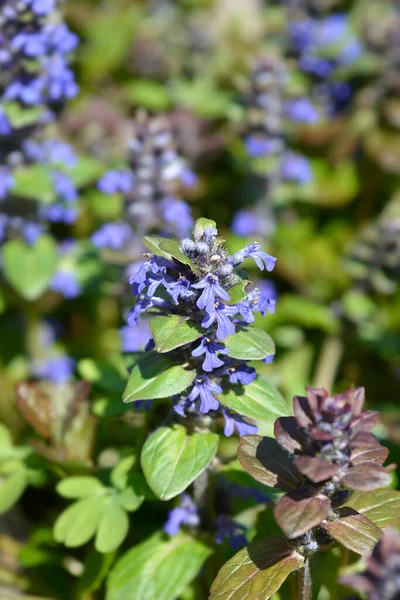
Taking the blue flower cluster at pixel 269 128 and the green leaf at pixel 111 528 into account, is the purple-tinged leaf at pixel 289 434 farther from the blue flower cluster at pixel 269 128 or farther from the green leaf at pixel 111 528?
the blue flower cluster at pixel 269 128

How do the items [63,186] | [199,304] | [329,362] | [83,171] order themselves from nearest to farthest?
[199,304] < [63,186] < [83,171] < [329,362]

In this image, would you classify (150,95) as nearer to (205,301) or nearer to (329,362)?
(329,362)

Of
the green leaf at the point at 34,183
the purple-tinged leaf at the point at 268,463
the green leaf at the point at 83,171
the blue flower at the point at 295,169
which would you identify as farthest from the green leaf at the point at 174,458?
the blue flower at the point at 295,169

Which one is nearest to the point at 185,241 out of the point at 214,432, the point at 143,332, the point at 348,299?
the point at 214,432

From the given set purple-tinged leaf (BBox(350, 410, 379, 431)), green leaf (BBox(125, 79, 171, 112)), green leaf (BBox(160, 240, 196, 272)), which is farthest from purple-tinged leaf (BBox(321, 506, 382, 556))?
green leaf (BBox(125, 79, 171, 112))

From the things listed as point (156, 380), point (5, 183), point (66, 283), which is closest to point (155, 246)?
point (156, 380)

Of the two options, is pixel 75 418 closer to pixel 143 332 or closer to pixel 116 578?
pixel 116 578
